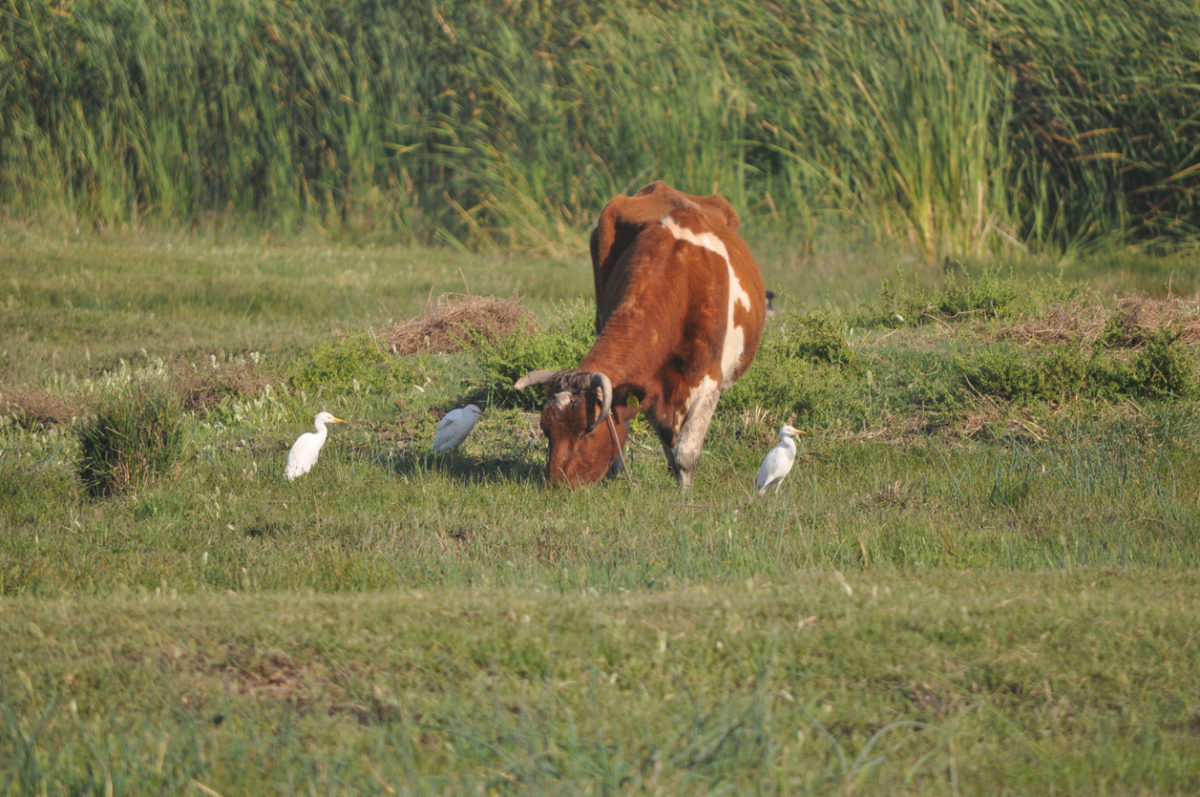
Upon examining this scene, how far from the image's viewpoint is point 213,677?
192 inches

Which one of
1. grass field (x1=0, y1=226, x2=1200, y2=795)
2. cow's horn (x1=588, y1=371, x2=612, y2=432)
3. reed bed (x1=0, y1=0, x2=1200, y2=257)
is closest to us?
grass field (x1=0, y1=226, x2=1200, y2=795)

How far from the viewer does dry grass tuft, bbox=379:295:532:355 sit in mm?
12430

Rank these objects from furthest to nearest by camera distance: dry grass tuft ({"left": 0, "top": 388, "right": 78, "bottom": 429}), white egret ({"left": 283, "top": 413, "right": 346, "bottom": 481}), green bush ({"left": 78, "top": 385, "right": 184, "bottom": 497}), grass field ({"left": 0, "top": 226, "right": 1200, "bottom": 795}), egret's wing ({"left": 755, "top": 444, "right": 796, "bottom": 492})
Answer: dry grass tuft ({"left": 0, "top": 388, "right": 78, "bottom": 429})
white egret ({"left": 283, "top": 413, "right": 346, "bottom": 481})
green bush ({"left": 78, "top": 385, "right": 184, "bottom": 497})
egret's wing ({"left": 755, "top": 444, "right": 796, "bottom": 492})
grass field ({"left": 0, "top": 226, "right": 1200, "bottom": 795})

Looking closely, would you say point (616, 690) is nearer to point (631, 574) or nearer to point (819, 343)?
point (631, 574)

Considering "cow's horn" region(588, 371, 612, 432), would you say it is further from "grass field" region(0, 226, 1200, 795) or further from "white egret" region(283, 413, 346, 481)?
"white egret" region(283, 413, 346, 481)

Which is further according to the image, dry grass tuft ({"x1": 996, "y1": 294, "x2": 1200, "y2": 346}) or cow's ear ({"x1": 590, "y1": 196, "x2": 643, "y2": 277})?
dry grass tuft ({"x1": 996, "y1": 294, "x2": 1200, "y2": 346})

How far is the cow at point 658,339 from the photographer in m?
7.69

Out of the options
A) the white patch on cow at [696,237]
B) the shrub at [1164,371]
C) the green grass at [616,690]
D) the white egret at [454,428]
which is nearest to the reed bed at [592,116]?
the shrub at [1164,371]

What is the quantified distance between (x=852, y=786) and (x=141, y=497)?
18.9 ft

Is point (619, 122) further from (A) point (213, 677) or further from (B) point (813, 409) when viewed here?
(A) point (213, 677)

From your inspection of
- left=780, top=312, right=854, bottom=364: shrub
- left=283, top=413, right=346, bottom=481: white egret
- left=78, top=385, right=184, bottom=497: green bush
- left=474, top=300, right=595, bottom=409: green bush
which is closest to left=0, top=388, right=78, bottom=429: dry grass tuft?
left=78, top=385, right=184, bottom=497: green bush

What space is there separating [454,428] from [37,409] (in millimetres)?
3826

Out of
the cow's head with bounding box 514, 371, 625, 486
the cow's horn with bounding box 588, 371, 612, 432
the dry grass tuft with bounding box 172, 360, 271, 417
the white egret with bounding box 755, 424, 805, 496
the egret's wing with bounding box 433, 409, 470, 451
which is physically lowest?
the dry grass tuft with bounding box 172, 360, 271, 417

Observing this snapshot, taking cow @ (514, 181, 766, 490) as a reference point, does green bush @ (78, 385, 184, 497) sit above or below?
below
